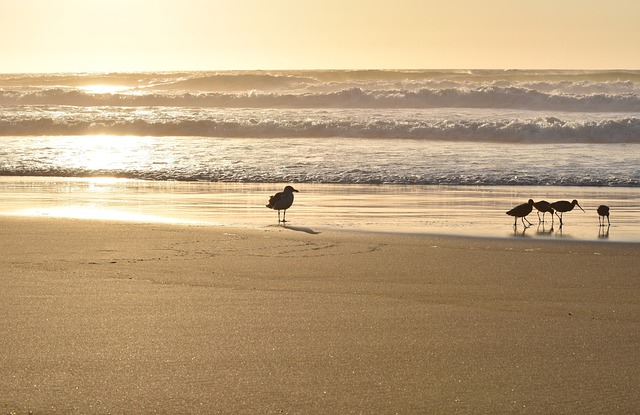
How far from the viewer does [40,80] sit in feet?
174

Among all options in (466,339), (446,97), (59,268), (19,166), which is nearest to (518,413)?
(466,339)

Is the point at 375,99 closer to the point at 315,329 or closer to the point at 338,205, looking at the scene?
the point at 338,205

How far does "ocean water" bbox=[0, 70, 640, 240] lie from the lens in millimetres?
16234

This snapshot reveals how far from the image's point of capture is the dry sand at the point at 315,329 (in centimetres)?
383

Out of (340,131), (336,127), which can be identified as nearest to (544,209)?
(340,131)

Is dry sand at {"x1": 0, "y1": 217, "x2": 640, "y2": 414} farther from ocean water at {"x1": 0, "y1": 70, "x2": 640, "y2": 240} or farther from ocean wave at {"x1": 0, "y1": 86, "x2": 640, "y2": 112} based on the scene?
ocean wave at {"x1": 0, "y1": 86, "x2": 640, "y2": 112}

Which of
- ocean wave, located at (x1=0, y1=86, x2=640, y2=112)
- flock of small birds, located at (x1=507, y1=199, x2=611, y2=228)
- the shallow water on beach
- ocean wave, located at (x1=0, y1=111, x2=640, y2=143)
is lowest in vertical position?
the shallow water on beach

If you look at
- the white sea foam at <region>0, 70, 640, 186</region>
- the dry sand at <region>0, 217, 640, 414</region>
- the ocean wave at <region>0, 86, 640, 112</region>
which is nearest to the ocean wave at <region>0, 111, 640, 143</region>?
the white sea foam at <region>0, 70, 640, 186</region>

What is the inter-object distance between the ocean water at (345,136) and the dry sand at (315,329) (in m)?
4.40

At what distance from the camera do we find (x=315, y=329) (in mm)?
4914

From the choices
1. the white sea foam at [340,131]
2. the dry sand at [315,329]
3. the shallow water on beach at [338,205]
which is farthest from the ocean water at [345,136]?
the dry sand at [315,329]

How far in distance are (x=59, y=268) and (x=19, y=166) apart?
11.7 meters

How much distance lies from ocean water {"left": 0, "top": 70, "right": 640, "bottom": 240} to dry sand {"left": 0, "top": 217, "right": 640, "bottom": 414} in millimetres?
4398

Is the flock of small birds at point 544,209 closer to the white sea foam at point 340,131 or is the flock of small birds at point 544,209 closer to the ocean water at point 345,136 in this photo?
the ocean water at point 345,136
